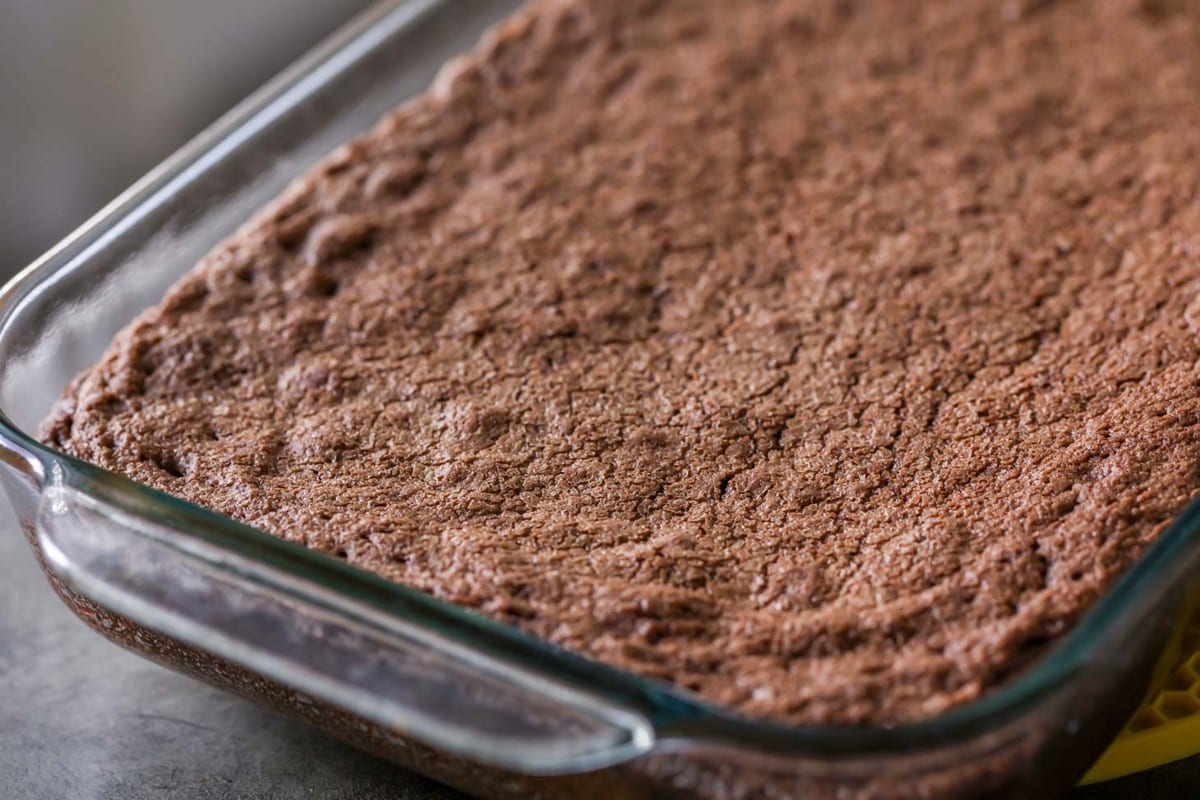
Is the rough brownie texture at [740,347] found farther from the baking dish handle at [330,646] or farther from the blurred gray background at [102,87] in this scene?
the blurred gray background at [102,87]

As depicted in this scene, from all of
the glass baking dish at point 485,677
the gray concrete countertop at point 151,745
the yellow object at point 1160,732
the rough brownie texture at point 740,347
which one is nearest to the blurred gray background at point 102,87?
the rough brownie texture at point 740,347

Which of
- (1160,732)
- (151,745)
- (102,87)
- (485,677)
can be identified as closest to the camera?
(485,677)

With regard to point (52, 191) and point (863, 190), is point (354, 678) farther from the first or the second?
point (52, 191)

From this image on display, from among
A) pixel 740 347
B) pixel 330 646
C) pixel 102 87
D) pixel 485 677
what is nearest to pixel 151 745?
pixel 330 646

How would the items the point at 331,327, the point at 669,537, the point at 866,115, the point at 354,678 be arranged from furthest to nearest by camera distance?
the point at 866,115, the point at 331,327, the point at 669,537, the point at 354,678

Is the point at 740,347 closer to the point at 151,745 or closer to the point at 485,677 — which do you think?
the point at 485,677

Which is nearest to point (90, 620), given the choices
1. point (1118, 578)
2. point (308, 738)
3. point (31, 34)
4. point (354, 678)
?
point (308, 738)

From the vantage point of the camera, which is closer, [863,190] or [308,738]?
[308,738]
